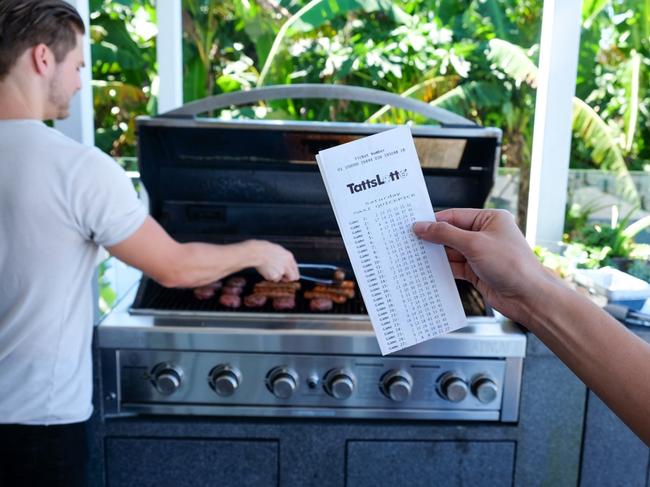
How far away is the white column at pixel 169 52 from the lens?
2.63m

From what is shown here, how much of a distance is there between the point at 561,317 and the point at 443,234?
0.20 meters

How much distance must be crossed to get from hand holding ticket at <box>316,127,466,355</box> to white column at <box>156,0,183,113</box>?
1985mm

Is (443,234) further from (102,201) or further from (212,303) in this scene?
(212,303)

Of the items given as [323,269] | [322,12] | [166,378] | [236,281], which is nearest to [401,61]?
[322,12]

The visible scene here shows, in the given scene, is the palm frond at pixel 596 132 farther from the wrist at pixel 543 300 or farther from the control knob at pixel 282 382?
the wrist at pixel 543 300

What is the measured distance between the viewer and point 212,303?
6.59 feet

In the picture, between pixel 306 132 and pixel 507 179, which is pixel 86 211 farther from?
pixel 507 179

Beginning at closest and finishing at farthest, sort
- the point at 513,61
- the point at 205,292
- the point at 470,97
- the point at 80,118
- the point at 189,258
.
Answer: the point at 189,258 < the point at 205,292 < the point at 80,118 < the point at 513,61 < the point at 470,97

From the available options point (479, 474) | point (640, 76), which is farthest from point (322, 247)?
point (640, 76)

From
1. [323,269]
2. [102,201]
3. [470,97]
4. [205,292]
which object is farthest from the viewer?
[470,97]

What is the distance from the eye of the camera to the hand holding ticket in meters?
0.88

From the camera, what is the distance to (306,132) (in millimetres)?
1985

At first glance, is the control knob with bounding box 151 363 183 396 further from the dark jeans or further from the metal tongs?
the metal tongs

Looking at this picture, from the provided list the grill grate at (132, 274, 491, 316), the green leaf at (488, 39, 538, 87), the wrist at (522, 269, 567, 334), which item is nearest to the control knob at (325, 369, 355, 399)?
the grill grate at (132, 274, 491, 316)
